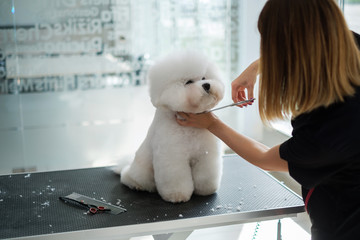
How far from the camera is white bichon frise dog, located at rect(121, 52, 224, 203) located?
1.36 metres

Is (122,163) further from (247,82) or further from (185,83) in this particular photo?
(247,82)

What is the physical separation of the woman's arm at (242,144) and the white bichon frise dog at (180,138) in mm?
35

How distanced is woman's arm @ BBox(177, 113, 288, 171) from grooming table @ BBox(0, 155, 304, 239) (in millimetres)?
279

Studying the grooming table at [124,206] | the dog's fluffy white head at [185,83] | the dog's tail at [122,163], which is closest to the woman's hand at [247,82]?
the dog's fluffy white head at [185,83]

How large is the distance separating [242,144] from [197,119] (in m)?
0.24

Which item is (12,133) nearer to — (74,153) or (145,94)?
(74,153)

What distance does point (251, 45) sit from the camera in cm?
345

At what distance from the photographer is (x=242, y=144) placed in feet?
3.95

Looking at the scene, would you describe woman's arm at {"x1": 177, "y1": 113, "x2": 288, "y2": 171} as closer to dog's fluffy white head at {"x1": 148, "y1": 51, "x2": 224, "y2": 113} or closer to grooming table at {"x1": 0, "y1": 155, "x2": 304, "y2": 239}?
dog's fluffy white head at {"x1": 148, "y1": 51, "x2": 224, "y2": 113}

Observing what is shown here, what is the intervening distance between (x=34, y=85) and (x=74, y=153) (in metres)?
0.59

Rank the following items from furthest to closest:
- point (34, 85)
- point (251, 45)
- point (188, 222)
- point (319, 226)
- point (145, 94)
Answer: point (251, 45) → point (145, 94) → point (34, 85) → point (188, 222) → point (319, 226)

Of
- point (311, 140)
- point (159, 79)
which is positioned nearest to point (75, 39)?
point (159, 79)

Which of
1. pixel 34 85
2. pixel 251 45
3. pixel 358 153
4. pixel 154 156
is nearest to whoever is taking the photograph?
pixel 358 153

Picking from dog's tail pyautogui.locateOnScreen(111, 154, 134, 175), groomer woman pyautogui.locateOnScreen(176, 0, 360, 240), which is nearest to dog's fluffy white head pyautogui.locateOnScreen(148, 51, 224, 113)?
groomer woman pyautogui.locateOnScreen(176, 0, 360, 240)
